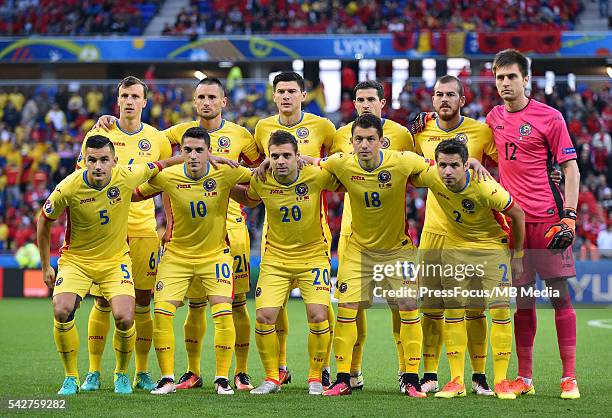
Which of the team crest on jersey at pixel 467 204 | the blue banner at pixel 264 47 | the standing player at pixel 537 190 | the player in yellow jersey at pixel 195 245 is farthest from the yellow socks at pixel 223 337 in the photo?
the blue banner at pixel 264 47

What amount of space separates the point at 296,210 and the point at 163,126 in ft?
61.8

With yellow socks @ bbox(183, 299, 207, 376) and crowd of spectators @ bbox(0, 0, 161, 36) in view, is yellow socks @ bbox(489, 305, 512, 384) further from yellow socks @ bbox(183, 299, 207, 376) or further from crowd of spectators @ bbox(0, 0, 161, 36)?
crowd of spectators @ bbox(0, 0, 161, 36)

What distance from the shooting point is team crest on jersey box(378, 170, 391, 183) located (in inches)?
321

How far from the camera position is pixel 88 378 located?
8469mm

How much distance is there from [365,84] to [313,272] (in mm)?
1924

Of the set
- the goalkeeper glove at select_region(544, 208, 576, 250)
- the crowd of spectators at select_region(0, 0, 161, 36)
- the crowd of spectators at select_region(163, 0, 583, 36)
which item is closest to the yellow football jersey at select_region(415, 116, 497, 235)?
the goalkeeper glove at select_region(544, 208, 576, 250)

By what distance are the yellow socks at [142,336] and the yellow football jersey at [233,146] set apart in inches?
43.7

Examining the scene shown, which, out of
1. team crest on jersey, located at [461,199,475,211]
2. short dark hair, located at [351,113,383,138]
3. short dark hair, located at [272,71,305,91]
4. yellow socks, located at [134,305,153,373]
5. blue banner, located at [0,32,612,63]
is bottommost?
yellow socks, located at [134,305,153,373]

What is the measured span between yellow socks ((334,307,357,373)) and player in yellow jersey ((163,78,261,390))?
975 millimetres

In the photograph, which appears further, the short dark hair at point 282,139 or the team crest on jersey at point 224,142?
the team crest on jersey at point 224,142

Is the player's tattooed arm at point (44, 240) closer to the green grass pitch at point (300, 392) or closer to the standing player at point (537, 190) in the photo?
the green grass pitch at point (300, 392)

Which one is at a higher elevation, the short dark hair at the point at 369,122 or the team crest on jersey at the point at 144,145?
the short dark hair at the point at 369,122

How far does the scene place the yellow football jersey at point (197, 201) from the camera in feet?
27.6

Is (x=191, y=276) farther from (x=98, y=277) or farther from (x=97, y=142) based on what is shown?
(x=97, y=142)
